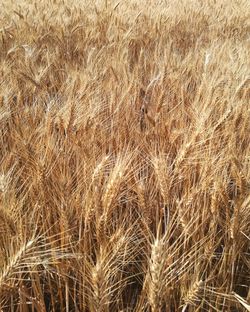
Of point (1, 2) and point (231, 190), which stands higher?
point (1, 2)

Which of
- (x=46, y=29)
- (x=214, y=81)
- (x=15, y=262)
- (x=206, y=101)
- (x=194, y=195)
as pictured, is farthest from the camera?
(x=46, y=29)

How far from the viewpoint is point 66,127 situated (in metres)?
1.28

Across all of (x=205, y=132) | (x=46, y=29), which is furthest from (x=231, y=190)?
(x=46, y=29)

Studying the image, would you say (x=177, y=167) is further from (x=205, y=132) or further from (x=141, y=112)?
(x=141, y=112)

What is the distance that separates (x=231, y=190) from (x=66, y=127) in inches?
23.9

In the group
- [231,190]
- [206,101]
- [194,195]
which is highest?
[206,101]

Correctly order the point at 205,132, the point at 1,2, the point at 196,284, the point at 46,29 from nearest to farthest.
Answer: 1. the point at 196,284
2. the point at 205,132
3. the point at 46,29
4. the point at 1,2

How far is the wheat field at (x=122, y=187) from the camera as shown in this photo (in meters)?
0.87

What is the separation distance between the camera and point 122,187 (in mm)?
Answer: 1058

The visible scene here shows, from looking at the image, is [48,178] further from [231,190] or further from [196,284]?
[231,190]

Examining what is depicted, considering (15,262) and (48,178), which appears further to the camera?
(48,178)

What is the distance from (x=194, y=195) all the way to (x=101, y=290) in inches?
17.0

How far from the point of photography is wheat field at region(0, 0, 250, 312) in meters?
0.87

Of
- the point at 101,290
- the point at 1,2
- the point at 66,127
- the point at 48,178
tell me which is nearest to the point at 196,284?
the point at 101,290
